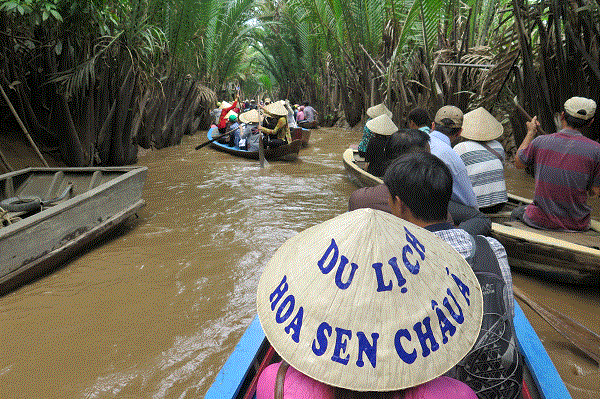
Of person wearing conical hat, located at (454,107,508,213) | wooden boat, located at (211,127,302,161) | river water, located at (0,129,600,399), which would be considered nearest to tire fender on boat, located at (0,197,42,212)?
river water, located at (0,129,600,399)

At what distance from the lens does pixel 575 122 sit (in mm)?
3143

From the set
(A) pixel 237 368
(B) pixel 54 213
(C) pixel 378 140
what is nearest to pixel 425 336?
(A) pixel 237 368

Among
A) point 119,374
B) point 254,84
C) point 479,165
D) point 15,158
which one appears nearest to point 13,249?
point 119,374

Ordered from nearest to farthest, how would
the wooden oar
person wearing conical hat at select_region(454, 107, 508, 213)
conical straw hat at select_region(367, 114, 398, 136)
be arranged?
the wooden oar, person wearing conical hat at select_region(454, 107, 508, 213), conical straw hat at select_region(367, 114, 398, 136)

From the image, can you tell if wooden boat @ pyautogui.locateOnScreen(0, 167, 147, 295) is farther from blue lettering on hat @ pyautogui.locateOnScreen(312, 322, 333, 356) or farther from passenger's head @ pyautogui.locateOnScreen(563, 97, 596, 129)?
passenger's head @ pyautogui.locateOnScreen(563, 97, 596, 129)

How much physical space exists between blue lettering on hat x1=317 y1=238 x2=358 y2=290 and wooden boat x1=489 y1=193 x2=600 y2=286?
2.77 metres

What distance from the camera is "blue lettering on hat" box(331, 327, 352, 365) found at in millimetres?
976

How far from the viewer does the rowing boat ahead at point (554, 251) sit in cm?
313

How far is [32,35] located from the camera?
21.2 ft

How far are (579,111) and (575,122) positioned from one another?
3.5 inches

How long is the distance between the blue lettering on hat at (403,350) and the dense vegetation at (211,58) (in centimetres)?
456

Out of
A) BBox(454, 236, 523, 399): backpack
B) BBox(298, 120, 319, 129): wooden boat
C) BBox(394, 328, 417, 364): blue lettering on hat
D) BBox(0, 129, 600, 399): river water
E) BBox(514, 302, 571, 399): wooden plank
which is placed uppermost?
BBox(394, 328, 417, 364): blue lettering on hat

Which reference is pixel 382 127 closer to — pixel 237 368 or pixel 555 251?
pixel 555 251

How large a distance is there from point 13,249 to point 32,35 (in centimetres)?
445
